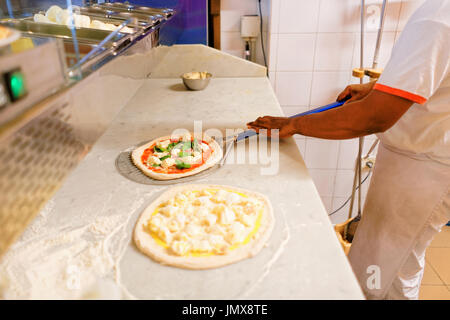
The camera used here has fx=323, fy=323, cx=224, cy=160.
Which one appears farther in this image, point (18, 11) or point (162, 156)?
point (162, 156)

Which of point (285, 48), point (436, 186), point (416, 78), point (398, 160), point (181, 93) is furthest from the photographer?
point (285, 48)

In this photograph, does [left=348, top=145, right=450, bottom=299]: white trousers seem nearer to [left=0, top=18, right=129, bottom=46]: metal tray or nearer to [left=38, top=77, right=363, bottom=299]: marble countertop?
[left=38, top=77, right=363, bottom=299]: marble countertop

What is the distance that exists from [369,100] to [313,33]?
4.55ft

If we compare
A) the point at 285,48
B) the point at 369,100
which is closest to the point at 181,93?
the point at 285,48

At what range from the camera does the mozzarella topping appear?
35.1 inches

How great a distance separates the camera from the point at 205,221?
99cm

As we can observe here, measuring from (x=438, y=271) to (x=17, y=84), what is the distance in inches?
109

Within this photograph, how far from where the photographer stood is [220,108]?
195cm

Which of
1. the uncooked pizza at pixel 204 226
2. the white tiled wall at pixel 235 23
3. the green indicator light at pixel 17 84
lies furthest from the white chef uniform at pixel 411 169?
the white tiled wall at pixel 235 23

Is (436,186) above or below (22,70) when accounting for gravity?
below

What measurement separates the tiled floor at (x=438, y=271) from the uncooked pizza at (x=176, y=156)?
1.78 metres

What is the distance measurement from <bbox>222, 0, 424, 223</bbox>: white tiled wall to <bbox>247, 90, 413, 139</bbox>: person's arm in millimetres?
1120

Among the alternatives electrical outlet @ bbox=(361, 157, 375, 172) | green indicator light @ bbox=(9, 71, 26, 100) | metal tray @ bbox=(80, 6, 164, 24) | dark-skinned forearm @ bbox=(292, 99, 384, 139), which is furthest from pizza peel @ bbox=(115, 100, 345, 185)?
electrical outlet @ bbox=(361, 157, 375, 172)

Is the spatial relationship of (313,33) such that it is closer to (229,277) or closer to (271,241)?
(271,241)
